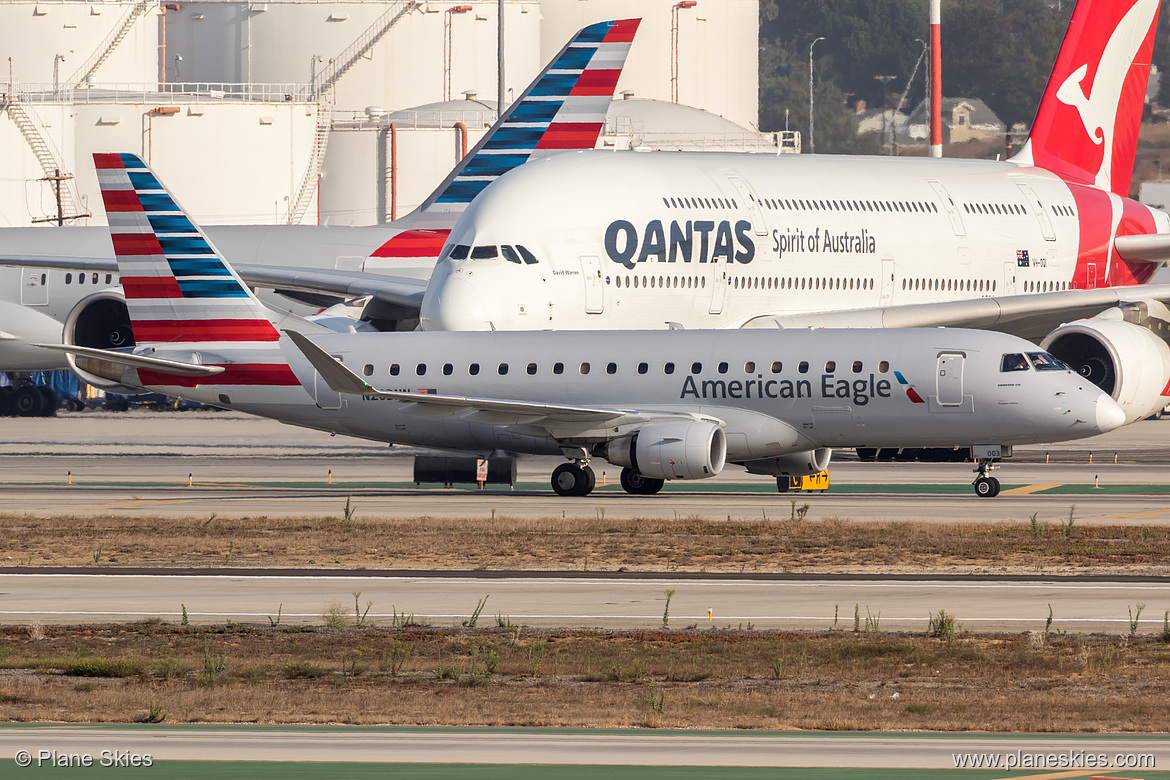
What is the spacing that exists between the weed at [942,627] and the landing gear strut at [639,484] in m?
15.9

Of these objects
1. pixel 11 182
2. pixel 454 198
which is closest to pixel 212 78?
pixel 11 182

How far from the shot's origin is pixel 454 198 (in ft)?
170

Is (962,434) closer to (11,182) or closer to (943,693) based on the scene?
(943,693)

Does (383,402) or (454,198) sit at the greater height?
(454,198)

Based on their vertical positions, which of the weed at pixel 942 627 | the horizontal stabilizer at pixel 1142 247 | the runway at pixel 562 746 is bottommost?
the weed at pixel 942 627

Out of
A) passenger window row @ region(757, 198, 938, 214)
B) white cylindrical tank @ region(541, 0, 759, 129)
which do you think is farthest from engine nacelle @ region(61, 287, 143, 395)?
white cylindrical tank @ region(541, 0, 759, 129)

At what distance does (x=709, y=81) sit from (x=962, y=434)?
63.7 meters

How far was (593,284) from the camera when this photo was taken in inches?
1628

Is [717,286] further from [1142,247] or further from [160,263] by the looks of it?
[1142,247]

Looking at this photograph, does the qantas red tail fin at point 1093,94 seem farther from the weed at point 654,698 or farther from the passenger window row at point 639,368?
the weed at point 654,698

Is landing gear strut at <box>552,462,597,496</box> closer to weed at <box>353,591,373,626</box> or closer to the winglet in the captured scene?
the winglet

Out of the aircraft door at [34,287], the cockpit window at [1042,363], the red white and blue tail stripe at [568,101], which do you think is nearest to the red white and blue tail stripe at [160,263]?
the red white and blue tail stripe at [568,101]

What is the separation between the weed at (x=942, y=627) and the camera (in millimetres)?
18156

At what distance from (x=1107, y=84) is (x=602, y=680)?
44786mm
